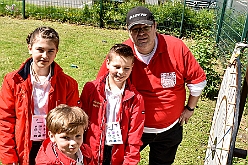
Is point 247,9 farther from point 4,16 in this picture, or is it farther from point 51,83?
point 4,16

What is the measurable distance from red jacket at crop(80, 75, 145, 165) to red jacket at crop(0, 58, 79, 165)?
0.18 m

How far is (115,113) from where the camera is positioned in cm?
274

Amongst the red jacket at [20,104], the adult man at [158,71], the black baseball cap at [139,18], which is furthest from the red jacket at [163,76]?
the red jacket at [20,104]

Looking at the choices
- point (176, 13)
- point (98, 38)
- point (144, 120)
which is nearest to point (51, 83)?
point (144, 120)

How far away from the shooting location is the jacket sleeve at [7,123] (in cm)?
264

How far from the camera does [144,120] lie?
2836mm

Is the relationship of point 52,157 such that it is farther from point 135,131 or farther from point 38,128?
point 135,131

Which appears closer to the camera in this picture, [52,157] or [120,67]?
[52,157]

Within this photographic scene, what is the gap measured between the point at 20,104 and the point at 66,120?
536mm

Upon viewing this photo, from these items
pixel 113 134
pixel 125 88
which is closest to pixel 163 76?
pixel 125 88

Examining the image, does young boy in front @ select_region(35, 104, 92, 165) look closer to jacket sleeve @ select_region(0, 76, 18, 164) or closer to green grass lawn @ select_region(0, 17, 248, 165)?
jacket sleeve @ select_region(0, 76, 18, 164)

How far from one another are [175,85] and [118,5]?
8686 mm

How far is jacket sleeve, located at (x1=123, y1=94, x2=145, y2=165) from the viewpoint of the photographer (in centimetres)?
274

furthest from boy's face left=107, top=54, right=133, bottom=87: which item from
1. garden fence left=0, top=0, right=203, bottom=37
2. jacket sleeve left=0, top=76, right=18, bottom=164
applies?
garden fence left=0, top=0, right=203, bottom=37
